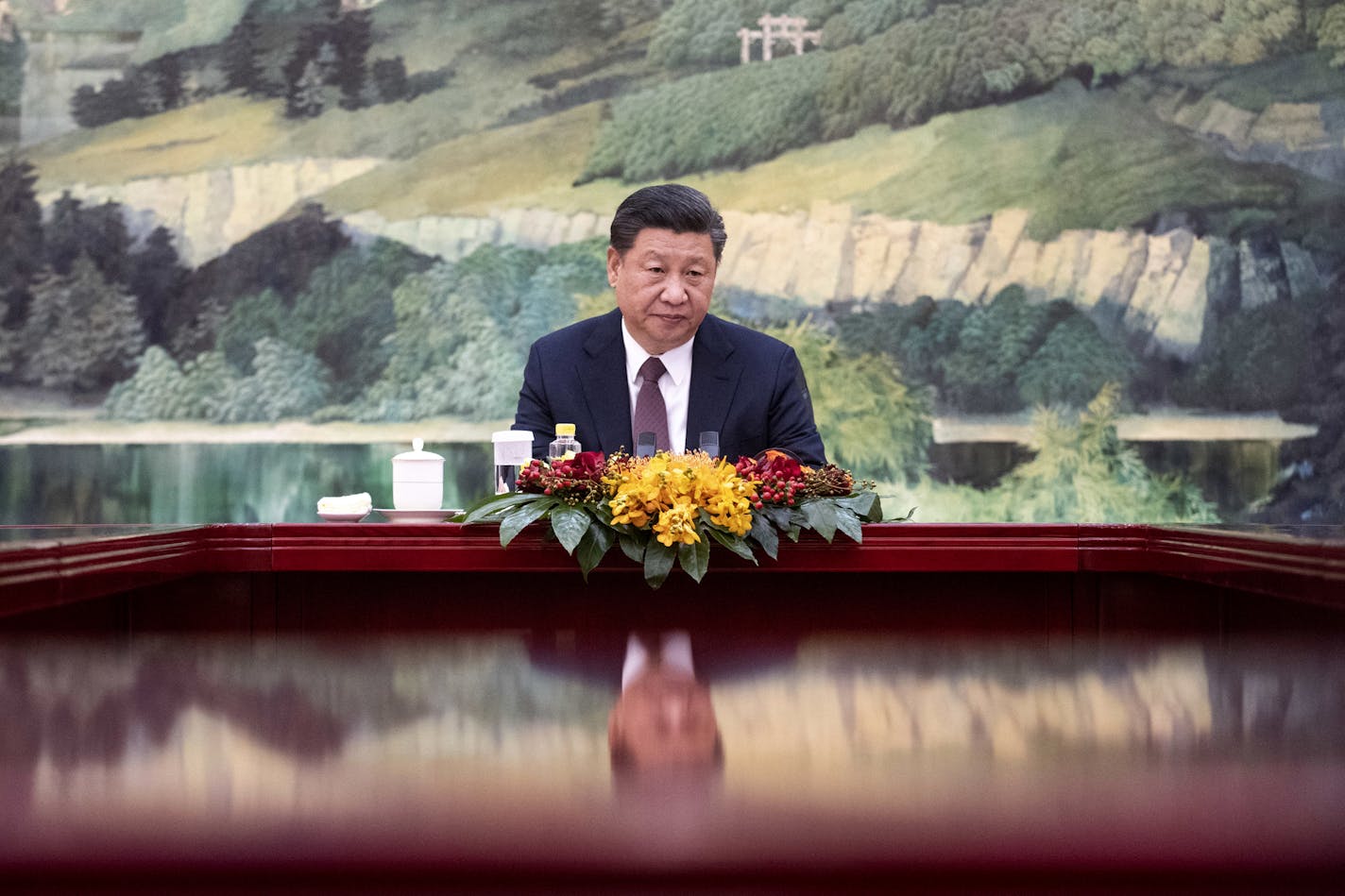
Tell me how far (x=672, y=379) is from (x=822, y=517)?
2.81 ft

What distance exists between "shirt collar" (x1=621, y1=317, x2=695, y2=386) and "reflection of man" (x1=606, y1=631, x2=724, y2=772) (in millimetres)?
1297

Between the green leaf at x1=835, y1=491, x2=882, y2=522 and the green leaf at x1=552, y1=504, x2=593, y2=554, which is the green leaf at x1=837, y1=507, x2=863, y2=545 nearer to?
the green leaf at x1=835, y1=491, x2=882, y2=522

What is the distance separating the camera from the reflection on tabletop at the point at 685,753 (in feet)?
2.78

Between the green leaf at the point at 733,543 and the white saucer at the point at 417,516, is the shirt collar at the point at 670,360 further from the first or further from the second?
the green leaf at the point at 733,543

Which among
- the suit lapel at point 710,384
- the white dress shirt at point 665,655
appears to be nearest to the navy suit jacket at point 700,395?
the suit lapel at point 710,384

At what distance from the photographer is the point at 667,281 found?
2.76 m

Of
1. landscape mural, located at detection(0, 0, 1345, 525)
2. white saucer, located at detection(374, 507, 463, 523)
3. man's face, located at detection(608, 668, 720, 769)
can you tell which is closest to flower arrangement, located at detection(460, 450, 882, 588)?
white saucer, located at detection(374, 507, 463, 523)

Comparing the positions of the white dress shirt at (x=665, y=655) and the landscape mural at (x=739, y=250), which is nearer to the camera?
→ the white dress shirt at (x=665, y=655)

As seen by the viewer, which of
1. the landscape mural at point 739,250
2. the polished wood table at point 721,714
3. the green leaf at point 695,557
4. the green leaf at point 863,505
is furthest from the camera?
the landscape mural at point 739,250

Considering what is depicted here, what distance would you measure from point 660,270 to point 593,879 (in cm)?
208

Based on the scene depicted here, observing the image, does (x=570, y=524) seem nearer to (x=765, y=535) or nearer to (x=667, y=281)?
(x=765, y=535)

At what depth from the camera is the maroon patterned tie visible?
2.79m

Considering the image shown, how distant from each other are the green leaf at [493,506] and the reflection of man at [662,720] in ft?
1.83

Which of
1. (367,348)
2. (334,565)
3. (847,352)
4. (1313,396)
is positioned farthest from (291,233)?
(1313,396)
